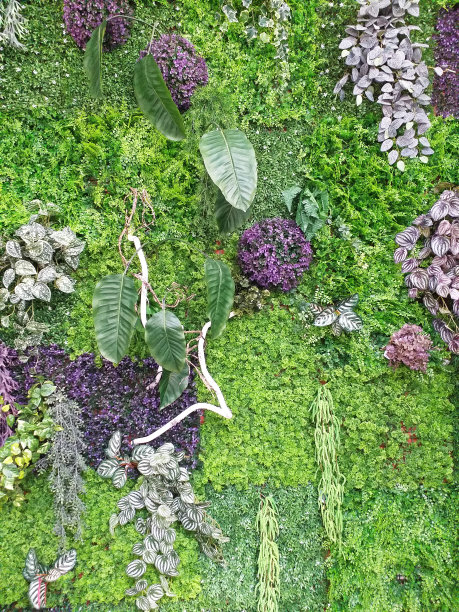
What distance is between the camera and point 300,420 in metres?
2.82

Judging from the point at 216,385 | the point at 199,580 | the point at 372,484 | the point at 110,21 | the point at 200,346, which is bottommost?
the point at 199,580

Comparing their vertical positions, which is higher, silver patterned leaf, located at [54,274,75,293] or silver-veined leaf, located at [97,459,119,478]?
silver patterned leaf, located at [54,274,75,293]

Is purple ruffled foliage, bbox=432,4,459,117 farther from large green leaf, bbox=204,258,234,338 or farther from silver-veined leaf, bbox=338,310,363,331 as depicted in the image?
large green leaf, bbox=204,258,234,338

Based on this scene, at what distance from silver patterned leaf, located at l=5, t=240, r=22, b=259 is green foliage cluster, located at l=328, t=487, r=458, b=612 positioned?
249 centimetres

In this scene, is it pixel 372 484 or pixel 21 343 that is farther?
pixel 372 484

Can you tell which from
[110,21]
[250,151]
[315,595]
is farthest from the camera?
[315,595]

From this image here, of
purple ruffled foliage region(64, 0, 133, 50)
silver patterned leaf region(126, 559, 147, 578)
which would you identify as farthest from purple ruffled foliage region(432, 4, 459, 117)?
silver patterned leaf region(126, 559, 147, 578)

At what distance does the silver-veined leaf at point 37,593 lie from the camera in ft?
8.06

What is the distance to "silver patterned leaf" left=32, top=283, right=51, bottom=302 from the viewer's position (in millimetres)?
2508

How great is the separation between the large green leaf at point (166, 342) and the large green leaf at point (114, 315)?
4.6 inches

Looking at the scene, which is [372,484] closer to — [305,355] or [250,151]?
[305,355]

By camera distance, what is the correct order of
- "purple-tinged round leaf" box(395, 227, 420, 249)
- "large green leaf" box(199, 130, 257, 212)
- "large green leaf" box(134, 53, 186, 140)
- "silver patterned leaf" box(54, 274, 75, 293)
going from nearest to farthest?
"large green leaf" box(199, 130, 257, 212) → "large green leaf" box(134, 53, 186, 140) → "silver patterned leaf" box(54, 274, 75, 293) → "purple-tinged round leaf" box(395, 227, 420, 249)

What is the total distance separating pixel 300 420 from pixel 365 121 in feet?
6.48

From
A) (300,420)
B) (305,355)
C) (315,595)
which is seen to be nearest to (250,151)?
(305,355)
